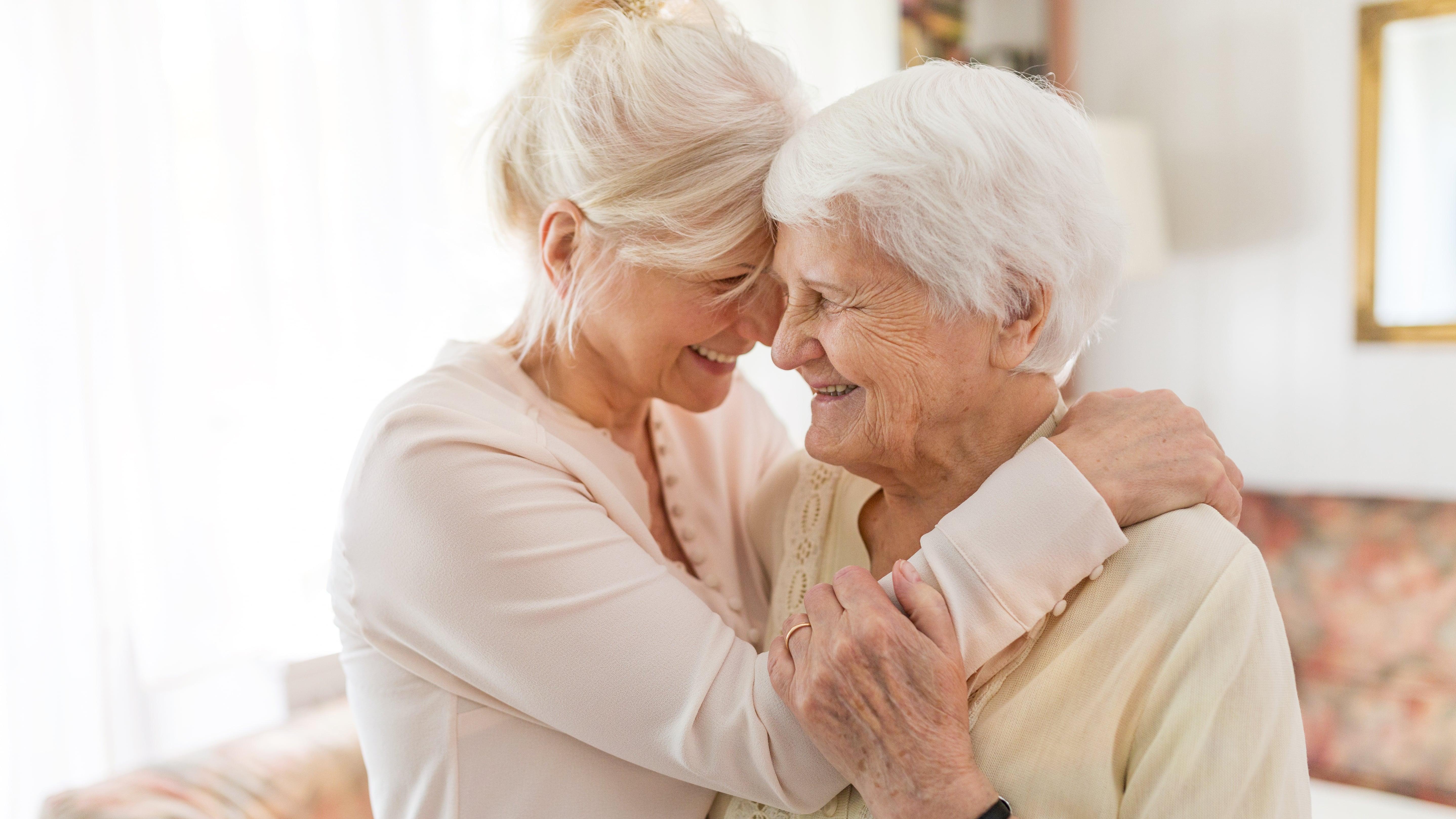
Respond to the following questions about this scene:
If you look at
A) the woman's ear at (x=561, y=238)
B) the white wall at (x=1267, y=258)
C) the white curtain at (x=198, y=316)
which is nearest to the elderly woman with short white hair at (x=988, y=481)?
the woman's ear at (x=561, y=238)

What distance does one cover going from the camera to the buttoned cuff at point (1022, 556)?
1.02 m

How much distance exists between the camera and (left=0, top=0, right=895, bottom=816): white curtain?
163 centimetres

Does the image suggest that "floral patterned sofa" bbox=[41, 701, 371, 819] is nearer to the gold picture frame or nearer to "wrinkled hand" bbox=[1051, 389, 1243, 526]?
"wrinkled hand" bbox=[1051, 389, 1243, 526]

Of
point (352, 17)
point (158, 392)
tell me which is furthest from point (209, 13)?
point (158, 392)

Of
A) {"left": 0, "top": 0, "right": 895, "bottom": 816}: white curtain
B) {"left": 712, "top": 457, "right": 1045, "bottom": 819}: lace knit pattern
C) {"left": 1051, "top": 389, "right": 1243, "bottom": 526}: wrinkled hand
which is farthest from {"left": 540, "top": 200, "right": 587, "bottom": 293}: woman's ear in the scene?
{"left": 1051, "top": 389, "right": 1243, "bottom": 526}: wrinkled hand

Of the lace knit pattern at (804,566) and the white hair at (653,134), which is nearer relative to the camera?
the lace knit pattern at (804,566)

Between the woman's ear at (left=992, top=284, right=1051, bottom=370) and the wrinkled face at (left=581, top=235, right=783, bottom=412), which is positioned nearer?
the woman's ear at (left=992, top=284, right=1051, bottom=370)

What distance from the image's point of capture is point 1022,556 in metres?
1.03

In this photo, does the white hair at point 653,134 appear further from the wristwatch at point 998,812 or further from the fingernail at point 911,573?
the wristwatch at point 998,812

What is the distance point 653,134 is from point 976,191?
16.4 inches

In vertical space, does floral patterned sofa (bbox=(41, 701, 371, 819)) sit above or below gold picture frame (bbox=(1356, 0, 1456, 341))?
below

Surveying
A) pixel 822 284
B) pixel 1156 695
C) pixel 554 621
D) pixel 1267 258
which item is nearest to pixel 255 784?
pixel 554 621

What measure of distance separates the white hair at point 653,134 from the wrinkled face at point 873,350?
0.11 metres

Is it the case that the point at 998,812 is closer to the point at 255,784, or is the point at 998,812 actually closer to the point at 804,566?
the point at 804,566
